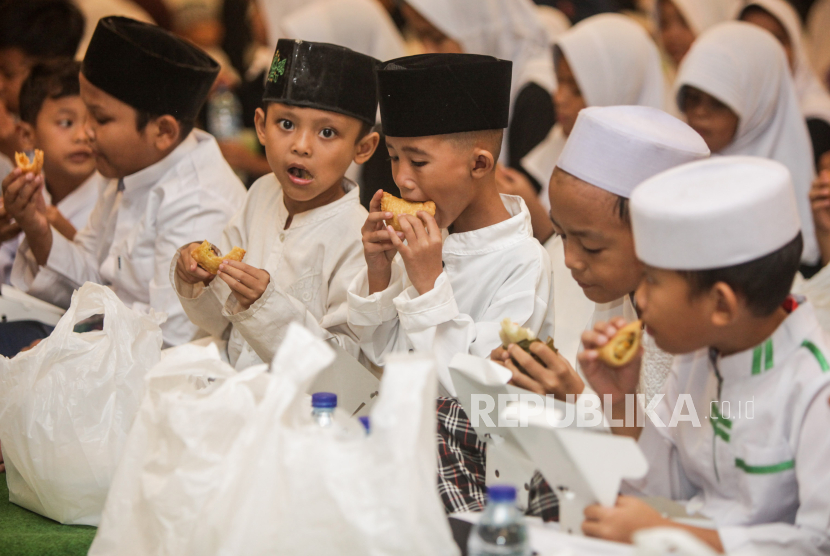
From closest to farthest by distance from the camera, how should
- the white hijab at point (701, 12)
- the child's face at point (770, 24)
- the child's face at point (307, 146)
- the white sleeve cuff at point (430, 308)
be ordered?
the white sleeve cuff at point (430, 308)
the child's face at point (307, 146)
the child's face at point (770, 24)
the white hijab at point (701, 12)

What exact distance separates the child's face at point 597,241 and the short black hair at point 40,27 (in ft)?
10.7

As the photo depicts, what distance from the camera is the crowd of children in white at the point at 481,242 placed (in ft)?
4.77

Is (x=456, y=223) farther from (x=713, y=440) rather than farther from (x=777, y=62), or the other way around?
(x=777, y=62)

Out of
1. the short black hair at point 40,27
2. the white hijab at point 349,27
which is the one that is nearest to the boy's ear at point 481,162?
the short black hair at point 40,27

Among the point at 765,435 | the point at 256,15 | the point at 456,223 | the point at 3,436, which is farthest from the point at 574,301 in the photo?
the point at 256,15

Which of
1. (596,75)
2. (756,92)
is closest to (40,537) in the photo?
(596,75)

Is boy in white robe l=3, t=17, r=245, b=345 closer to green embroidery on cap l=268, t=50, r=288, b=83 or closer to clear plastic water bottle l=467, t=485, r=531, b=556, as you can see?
green embroidery on cap l=268, t=50, r=288, b=83

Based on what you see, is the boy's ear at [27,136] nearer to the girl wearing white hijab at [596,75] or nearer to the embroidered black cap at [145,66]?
the embroidered black cap at [145,66]

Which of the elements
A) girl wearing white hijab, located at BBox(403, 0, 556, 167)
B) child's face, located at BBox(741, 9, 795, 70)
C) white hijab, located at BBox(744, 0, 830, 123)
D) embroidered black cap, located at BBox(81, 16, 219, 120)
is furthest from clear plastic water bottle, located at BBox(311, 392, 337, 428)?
child's face, located at BBox(741, 9, 795, 70)

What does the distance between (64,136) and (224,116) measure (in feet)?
7.90

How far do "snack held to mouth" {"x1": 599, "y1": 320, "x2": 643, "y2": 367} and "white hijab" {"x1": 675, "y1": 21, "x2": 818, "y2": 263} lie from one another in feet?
8.07

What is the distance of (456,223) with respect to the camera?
7.32 ft

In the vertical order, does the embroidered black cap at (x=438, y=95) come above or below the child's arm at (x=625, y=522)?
above

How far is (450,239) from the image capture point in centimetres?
219
